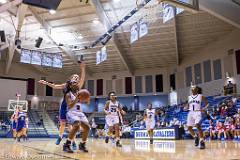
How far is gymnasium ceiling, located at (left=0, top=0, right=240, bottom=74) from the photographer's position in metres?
20.4

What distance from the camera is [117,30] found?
944 inches

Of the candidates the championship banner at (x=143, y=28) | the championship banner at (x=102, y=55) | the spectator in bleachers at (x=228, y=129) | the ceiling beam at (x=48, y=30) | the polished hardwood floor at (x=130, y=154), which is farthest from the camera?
the championship banner at (x=102, y=55)

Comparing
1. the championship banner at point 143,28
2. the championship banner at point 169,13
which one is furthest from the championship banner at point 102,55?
the championship banner at point 169,13

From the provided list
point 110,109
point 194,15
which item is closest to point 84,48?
point 194,15

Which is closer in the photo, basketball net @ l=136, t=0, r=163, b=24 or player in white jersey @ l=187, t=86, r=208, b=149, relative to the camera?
player in white jersey @ l=187, t=86, r=208, b=149

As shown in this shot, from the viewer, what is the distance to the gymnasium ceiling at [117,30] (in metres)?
Result: 20.4

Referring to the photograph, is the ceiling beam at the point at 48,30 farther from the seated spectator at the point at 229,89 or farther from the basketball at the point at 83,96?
the basketball at the point at 83,96

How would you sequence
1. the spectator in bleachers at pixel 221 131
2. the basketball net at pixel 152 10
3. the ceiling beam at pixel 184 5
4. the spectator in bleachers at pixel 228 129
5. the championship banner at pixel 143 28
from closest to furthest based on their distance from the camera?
1. the ceiling beam at pixel 184 5
2. the spectator in bleachers at pixel 228 129
3. the spectator in bleachers at pixel 221 131
4. the championship banner at pixel 143 28
5. the basketball net at pixel 152 10

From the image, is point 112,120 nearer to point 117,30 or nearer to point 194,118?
point 194,118

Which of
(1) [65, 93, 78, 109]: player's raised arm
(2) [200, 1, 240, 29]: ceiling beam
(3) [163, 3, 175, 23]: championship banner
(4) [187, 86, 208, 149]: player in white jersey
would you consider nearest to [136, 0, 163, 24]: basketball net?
(2) [200, 1, 240, 29]: ceiling beam

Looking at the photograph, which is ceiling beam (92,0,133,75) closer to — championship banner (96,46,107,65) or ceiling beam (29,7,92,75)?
championship banner (96,46,107,65)

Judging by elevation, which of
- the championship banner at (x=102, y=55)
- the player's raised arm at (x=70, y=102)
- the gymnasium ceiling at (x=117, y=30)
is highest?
the gymnasium ceiling at (x=117, y=30)

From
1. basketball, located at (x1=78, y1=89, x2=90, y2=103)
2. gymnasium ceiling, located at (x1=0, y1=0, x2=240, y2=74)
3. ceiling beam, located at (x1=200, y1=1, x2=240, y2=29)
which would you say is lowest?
basketball, located at (x1=78, y1=89, x2=90, y2=103)

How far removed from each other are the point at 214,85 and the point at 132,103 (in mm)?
10480
